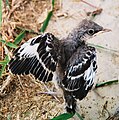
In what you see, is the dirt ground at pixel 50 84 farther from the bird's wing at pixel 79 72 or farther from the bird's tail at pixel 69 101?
the bird's wing at pixel 79 72

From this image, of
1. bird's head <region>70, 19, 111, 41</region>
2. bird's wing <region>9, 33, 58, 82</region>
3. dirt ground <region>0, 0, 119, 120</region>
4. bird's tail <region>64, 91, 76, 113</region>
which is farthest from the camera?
dirt ground <region>0, 0, 119, 120</region>

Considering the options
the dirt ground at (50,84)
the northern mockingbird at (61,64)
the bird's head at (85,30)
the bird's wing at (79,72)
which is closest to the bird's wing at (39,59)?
the northern mockingbird at (61,64)

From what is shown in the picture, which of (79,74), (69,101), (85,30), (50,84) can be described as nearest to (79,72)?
(79,74)

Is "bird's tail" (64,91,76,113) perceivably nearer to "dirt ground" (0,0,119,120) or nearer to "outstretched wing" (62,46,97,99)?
"outstretched wing" (62,46,97,99)

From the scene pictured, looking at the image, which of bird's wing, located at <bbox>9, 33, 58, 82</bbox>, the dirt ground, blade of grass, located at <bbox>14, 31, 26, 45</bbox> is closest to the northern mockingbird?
bird's wing, located at <bbox>9, 33, 58, 82</bbox>

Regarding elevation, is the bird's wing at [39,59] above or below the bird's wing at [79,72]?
above

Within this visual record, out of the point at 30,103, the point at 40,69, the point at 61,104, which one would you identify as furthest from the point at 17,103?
the point at 40,69

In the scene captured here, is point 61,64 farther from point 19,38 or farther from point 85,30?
point 19,38
